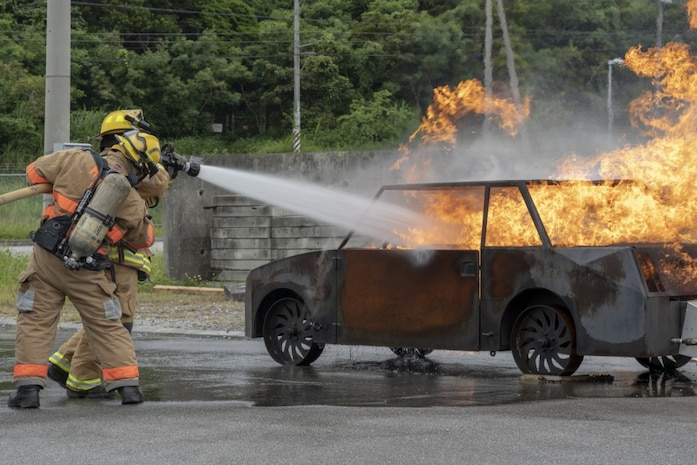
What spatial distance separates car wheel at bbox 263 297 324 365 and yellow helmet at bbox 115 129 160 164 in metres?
2.61

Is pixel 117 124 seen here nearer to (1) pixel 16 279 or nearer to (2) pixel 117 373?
(2) pixel 117 373

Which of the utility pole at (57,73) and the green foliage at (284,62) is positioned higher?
the green foliage at (284,62)

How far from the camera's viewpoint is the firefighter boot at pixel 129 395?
27.5ft

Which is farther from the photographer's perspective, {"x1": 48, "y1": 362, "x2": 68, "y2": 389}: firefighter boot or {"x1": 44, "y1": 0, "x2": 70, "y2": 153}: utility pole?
{"x1": 44, "y1": 0, "x2": 70, "y2": 153}: utility pole

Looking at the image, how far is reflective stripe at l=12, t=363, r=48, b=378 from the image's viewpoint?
325 inches

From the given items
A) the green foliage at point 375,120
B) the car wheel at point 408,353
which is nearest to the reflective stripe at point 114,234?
the car wheel at point 408,353

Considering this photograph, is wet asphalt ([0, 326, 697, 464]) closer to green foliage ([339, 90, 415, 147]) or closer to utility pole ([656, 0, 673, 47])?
utility pole ([656, 0, 673, 47])

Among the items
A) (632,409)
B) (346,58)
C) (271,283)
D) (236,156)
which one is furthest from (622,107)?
(632,409)

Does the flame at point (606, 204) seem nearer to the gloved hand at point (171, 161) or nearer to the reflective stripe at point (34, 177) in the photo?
the gloved hand at point (171, 161)

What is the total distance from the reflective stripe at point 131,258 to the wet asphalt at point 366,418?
0.89 m

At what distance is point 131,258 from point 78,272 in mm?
510

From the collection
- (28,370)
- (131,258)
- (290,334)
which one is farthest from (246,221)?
(28,370)

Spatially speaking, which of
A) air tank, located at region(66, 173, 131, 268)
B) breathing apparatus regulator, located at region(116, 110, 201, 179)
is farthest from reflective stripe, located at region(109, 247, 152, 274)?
breathing apparatus regulator, located at region(116, 110, 201, 179)

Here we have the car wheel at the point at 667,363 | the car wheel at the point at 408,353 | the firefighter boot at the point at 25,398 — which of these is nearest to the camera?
the firefighter boot at the point at 25,398
